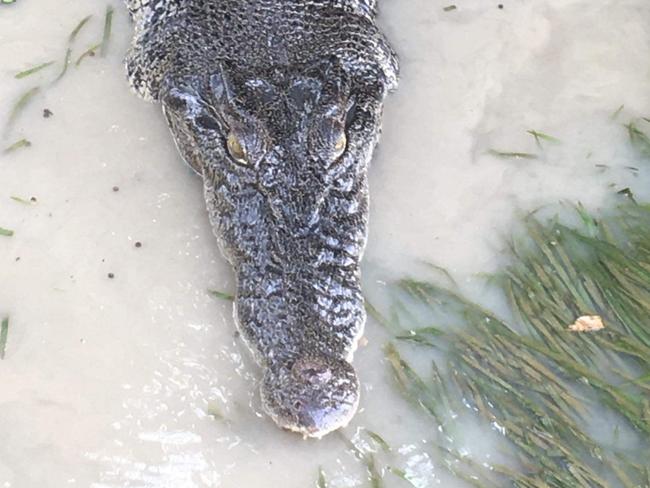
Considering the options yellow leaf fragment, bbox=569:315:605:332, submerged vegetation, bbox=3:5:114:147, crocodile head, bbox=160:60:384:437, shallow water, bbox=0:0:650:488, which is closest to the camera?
crocodile head, bbox=160:60:384:437

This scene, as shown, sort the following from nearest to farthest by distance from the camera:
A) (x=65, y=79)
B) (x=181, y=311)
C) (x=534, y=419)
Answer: (x=534, y=419)
(x=181, y=311)
(x=65, y=79)

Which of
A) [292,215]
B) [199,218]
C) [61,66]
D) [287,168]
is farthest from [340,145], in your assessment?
[61,66]

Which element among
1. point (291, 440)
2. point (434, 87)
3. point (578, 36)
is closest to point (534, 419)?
point (291, 440)

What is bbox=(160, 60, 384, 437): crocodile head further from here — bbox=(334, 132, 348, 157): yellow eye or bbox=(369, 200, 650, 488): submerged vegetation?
bbox=(369, 200, 650, 488): submerged vegetation

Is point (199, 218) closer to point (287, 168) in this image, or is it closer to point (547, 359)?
point (287, 168)

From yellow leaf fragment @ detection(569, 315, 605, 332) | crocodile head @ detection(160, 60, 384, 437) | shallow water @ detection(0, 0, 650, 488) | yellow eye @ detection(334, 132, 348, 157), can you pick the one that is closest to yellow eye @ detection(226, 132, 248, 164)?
crocodile head @ detection(160, 60, 384, 437)

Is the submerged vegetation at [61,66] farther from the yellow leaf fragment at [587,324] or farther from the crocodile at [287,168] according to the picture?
the yellow leaf fragment at [587,324]

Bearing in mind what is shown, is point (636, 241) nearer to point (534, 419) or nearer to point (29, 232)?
point (534, 419)
